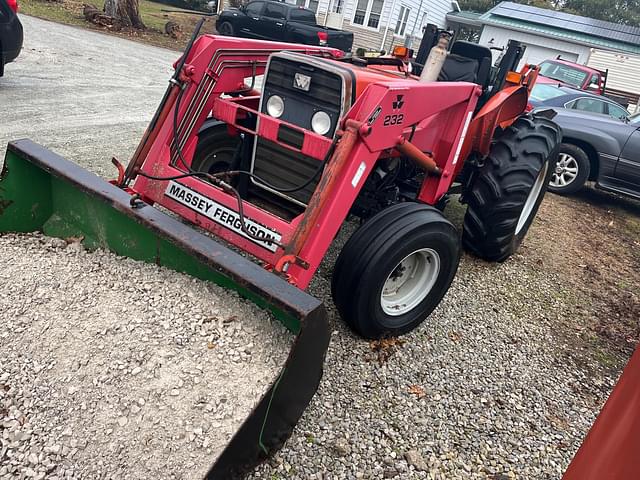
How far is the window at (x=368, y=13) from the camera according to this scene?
2383 cm

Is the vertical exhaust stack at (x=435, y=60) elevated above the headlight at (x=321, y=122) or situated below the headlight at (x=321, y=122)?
above

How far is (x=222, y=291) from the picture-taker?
103 inches

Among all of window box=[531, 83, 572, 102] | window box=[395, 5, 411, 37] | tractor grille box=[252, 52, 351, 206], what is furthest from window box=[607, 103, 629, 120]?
window box=[395, 5, 411, 37]

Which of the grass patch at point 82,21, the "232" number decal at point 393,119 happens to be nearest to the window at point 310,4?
the grass patch at point 82,21

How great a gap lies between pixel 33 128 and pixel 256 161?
11.7 feet

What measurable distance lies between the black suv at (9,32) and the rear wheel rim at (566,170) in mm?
7837

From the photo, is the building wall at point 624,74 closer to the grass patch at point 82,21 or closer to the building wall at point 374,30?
the building wall at point 374,30

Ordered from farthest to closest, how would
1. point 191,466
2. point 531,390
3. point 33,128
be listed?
point 33,128, point 531,390, point 191,466

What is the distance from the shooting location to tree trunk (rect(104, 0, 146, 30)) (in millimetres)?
16016

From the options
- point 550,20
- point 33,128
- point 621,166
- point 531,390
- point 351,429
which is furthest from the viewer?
point 550,20

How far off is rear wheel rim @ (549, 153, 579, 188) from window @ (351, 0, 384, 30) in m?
18.3

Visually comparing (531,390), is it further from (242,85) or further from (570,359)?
(242,85)

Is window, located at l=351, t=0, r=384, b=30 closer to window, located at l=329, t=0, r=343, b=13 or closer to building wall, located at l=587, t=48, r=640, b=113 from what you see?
window, located at l=329, t=0, r=343, b=13

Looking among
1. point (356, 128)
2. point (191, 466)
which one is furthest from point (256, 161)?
point (191, 466)
